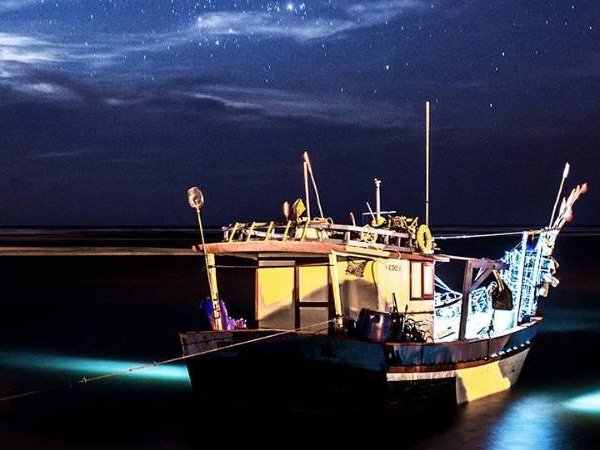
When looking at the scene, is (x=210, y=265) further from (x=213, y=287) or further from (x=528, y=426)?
(x=528, y=426)

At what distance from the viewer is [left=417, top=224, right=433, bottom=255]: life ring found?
2084cm

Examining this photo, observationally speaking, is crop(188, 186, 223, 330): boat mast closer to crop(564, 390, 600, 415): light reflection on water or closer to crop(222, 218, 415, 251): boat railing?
crop(222, 218, 415, 251): boat railing

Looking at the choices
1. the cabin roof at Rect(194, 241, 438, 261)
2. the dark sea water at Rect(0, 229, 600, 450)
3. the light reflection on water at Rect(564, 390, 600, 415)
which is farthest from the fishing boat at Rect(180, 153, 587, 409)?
the light reflection on water at Rect(564, 390, 600, 415)

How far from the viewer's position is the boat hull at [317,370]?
1877cm

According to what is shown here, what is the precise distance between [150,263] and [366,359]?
6857 cm

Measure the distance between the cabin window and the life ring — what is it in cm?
51

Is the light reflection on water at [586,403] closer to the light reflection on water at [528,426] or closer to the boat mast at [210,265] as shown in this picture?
the light reflection on water at [528,426]

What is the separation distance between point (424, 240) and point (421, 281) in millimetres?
1031

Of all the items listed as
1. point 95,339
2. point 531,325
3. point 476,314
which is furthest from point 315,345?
point 95,339

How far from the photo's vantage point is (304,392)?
63.8ft

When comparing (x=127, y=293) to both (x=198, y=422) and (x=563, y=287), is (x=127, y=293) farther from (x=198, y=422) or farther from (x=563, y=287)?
(x=198, y=422)

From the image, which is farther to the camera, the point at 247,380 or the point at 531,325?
the point at 531,325

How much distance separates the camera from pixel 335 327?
1925 cm

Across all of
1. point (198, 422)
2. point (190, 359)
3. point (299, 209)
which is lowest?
point (198, 422)
